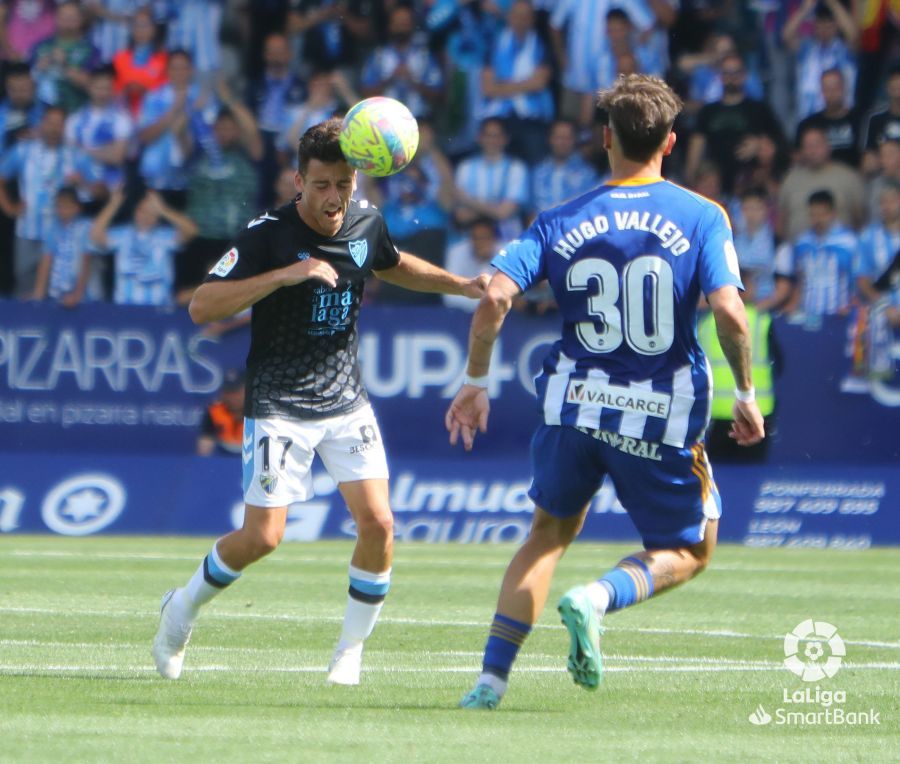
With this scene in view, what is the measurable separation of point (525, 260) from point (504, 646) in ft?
4.69

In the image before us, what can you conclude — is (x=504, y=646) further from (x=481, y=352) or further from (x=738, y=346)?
(x=738, y=346)

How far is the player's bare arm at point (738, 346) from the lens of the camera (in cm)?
632

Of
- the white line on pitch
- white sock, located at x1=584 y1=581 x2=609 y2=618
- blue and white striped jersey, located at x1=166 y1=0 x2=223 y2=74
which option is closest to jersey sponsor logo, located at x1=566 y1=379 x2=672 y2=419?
white sock, located at x1=584 y1=581 x2=609 y2=618

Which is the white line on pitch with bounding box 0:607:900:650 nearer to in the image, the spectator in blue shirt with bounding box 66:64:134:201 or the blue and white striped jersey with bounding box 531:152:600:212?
the blue and white striped jersey with bounding box 531:152:600:212

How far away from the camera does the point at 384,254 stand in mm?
7902

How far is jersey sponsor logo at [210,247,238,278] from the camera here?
24.1 feet

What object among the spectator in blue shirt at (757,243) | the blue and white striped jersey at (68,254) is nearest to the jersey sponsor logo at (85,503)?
the blue and white striped jersey at (68,254)

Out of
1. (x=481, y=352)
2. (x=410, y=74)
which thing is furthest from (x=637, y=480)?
(x=410, y=74)

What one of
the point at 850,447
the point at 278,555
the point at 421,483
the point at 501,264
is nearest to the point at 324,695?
the point at 501,264

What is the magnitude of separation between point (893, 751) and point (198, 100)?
46.0 feet

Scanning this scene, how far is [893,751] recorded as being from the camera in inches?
231

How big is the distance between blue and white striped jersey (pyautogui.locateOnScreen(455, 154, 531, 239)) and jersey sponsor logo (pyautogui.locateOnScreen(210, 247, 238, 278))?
10656mm

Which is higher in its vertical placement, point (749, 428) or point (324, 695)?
point (749, 428)

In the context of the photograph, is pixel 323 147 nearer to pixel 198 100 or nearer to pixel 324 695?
pixel 324 695
